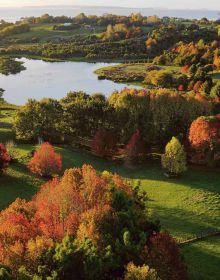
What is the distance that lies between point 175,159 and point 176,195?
30.0 ft

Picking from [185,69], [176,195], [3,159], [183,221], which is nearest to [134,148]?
[176,195]

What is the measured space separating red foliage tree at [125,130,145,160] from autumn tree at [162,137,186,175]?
7270 mm

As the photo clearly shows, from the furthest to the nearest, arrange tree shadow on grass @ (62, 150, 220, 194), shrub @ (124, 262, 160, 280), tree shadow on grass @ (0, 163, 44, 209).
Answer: tree shadow on grass @ (62, 150, 220, 194), tree shadow on grass @ (0, 163, 44, 209), shrub @ (124, 262, 160, 280)

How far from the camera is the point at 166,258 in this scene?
4250cm

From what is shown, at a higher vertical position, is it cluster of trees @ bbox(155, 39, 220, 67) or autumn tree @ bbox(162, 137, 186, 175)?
cluster of trees @ bbox(155, 39, 220, 67)

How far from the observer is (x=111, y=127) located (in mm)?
94438

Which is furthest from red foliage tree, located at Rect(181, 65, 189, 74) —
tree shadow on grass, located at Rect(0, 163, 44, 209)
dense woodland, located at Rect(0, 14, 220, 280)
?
tree shadow on grass, located at Rect(0, 163, 44, 209)

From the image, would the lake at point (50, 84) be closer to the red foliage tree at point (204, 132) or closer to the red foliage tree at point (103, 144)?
the red foliage tree at point (103, 144)

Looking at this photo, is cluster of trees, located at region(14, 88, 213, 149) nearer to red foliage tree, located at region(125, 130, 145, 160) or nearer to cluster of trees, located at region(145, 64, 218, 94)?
red foliage tree, located at region(125, 130, 145, 160)

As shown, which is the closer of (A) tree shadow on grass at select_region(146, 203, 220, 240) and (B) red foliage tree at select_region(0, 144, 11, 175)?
(A) tree shadow on grass at select_region(146, 203, 220, 240)

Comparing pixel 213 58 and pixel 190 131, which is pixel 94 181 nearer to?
pixel 190 131

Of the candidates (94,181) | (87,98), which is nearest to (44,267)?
(94,181)

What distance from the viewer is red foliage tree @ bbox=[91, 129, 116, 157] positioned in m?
88.2

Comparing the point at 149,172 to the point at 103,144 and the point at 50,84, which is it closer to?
the point at 103,144
